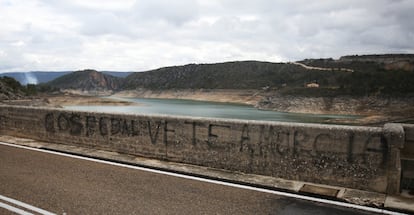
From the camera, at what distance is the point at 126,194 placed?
518 centimetres

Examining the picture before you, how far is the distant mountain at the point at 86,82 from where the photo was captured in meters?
152

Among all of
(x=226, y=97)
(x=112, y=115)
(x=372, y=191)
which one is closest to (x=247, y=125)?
(x=372, y=191)

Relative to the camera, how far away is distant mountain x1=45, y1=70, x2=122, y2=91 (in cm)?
15232

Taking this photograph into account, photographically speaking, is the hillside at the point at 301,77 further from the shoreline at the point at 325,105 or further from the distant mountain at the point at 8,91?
the distant mountain at the point at 8,91

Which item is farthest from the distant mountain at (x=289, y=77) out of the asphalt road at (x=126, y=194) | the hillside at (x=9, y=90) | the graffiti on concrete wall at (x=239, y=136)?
the asphalt road at (x=126, y=194)

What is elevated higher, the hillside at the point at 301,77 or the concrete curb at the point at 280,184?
the hillside at the point at 301,77

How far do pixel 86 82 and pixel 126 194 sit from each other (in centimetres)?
16013

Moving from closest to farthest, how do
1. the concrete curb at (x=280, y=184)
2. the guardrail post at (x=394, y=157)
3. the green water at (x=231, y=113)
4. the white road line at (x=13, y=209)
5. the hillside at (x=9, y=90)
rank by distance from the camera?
the white road line at (x=13, y=209) → the concrete curb at (x=280, y=184) → the guardrail post at (x=394, y=157) → the hillside at (x=9, y=90) → the green water at (x=231, y=113)

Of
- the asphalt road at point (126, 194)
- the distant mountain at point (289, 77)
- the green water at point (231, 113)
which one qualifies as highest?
the distant mountain at point (289, 77)

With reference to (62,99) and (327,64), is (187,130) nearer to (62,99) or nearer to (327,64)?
(62,99)

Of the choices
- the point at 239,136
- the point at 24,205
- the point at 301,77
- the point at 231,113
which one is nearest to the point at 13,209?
the point at 24,205

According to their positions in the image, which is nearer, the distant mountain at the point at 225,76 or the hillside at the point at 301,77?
the hillside at the point at 301,77

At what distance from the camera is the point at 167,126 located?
720 cm

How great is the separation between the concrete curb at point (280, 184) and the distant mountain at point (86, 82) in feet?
494
